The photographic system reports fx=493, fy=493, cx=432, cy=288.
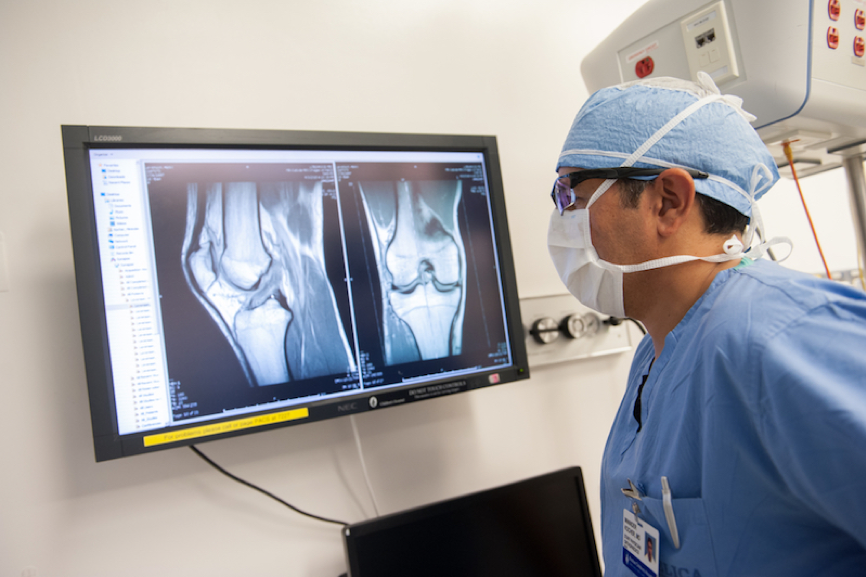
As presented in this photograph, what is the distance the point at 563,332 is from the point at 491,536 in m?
0.58

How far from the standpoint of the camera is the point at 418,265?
111cm

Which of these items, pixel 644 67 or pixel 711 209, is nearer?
pixel 711 209

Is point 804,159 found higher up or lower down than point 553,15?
lower down

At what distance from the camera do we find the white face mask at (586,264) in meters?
0.85

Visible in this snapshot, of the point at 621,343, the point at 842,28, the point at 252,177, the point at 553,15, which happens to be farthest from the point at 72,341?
the point at 842,28

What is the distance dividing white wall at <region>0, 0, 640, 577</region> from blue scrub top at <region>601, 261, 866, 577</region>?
0.60 m

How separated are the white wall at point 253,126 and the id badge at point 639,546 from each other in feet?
1.68

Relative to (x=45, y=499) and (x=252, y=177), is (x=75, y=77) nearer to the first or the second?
(x=252, y=177)

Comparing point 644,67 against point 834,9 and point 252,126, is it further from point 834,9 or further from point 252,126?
point 252,126

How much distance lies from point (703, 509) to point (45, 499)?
1124 millimetres

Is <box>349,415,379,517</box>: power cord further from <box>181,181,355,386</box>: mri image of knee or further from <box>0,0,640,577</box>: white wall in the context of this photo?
<box>181,181,355,386</box>: mri image of knee

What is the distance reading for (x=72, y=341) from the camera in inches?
38.0

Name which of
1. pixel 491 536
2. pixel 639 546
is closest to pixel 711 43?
pixel 639 546

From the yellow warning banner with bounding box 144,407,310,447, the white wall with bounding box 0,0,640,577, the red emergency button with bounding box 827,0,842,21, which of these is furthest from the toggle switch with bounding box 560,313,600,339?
the red emergency button with bounding box 827,0,842,21
